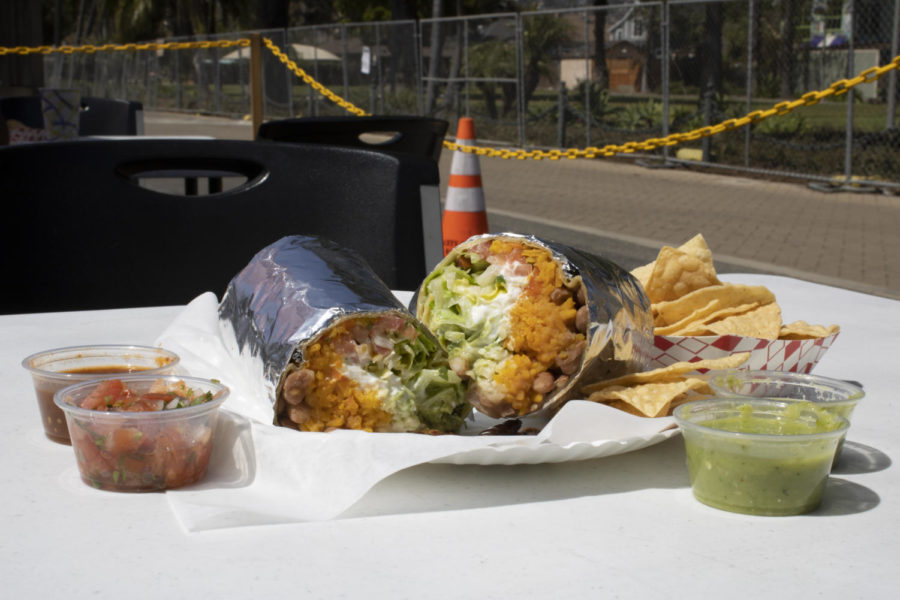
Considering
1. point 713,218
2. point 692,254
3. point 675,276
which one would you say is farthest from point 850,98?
point 675,276

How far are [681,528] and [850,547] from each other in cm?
16

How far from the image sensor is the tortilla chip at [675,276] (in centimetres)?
175

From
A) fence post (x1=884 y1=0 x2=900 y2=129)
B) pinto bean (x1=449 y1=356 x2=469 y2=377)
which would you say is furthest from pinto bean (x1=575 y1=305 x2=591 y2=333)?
fence post (x1=884 y1=0 x2=900 y2=129)

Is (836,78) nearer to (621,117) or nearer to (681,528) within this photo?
(621,117)

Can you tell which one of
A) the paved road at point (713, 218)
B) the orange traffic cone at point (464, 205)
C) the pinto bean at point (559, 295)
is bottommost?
the paved road at point (713, 218)

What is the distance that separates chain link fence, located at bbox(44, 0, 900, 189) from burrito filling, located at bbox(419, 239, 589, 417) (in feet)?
39.4

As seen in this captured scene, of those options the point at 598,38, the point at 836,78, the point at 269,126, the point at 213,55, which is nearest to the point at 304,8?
the point at 213,55

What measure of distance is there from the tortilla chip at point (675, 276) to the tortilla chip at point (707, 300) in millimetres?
22

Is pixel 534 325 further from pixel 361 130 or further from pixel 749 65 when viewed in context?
pixel 749 65

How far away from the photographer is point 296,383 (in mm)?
1193

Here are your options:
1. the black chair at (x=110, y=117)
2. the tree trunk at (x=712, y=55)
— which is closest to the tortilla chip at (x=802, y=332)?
the black chair at (x=110, y=117)

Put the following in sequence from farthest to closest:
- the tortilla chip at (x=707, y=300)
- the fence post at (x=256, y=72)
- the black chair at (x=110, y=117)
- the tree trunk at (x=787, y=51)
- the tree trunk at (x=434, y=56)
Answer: the tree trunk at (x=434, y=56)
the tree trunk at (x=787, y=51)
the black chair at (x=110, y=117)
the fence post at (x=256, y=72)
the tortilla chip at (x=707, y=300)

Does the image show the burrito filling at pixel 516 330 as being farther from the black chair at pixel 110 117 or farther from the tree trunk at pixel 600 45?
the tree trunk at pixel 600 45

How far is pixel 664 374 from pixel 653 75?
1546 centimetres
